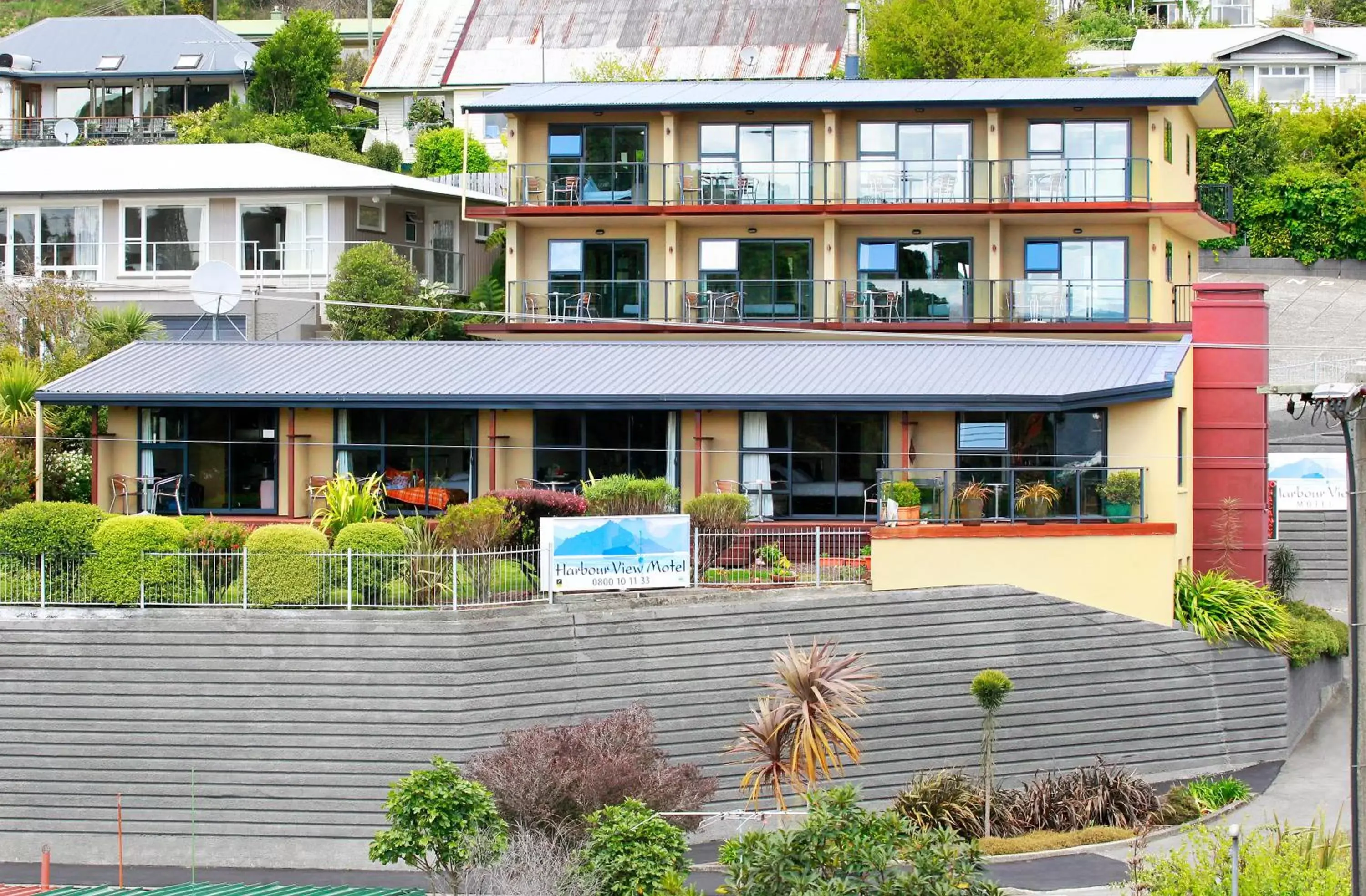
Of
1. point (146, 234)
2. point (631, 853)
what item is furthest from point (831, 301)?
point (631, 853)

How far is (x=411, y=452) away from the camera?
123 feet

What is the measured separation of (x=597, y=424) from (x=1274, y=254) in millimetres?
32359

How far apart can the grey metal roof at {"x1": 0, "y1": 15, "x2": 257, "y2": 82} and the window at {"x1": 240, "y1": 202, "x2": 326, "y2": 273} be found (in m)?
24.9

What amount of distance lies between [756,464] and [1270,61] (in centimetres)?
4420

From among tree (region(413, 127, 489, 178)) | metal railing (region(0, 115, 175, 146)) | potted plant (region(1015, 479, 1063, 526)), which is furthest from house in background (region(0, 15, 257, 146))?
potted plant (region(1015, 479, 1063, 526))

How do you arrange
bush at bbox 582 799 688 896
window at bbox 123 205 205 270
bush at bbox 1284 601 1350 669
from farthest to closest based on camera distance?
window at bbox 123 205 205 270 → bush at bbox 1284 601 1350 669 → bush at bbox 582 799 688 896

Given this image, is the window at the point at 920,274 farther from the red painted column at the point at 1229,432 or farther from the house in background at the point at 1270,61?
the house in background at the point at 1270,61

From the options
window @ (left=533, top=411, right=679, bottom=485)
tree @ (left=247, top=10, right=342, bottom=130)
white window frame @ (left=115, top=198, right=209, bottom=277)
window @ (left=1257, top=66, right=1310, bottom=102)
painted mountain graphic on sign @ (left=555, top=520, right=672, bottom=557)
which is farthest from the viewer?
window @ (left=1257, top=66, right=1310, bottom=102)

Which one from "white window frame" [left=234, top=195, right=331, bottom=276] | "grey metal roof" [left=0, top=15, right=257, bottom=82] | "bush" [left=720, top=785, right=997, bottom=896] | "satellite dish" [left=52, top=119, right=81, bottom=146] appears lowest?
"bush" [left=720, top=785, right=997, bottom=896]

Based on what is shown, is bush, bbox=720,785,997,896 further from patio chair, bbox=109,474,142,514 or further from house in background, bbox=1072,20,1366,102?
house in background, bbox=1072,20,1366,102

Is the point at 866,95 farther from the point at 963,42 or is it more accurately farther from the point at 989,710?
the point at 989,710

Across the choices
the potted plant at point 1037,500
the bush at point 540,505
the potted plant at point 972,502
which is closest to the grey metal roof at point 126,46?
the bush at point 540,505

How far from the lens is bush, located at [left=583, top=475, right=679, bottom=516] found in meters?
33.6

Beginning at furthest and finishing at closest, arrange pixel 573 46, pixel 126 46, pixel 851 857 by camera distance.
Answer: pixel 126 46 → pixel 573 46 → pixel 851 857
